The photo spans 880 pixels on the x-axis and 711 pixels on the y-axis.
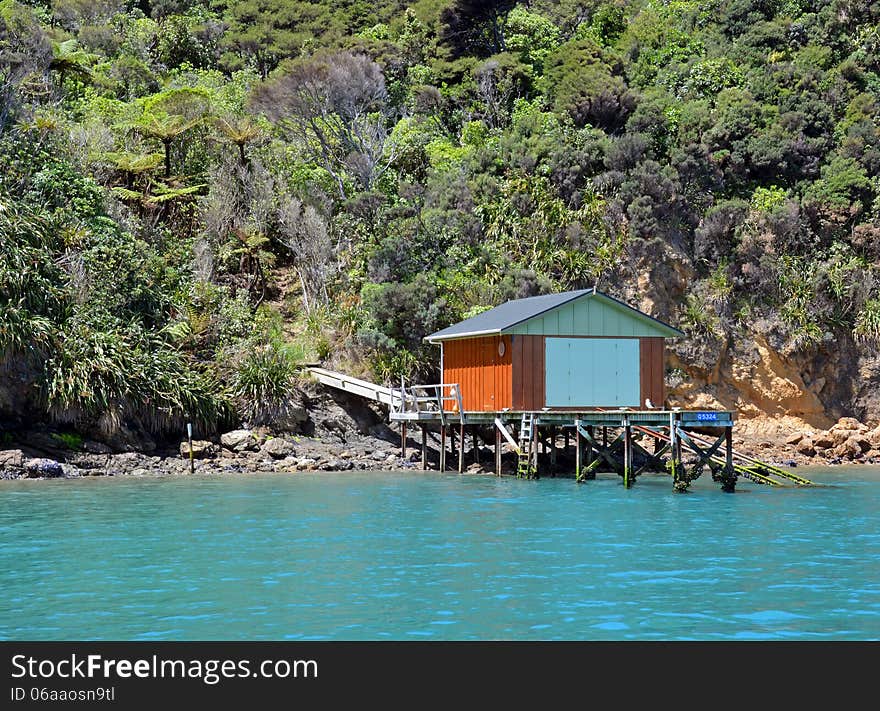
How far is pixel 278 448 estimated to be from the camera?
33.8 metres

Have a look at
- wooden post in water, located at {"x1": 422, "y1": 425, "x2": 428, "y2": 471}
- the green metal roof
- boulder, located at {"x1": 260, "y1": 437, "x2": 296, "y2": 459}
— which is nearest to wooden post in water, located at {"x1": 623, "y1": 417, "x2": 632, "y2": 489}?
the green metal roof

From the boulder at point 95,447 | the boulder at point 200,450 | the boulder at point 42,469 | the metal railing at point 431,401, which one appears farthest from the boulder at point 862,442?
the boulder at point 42,469

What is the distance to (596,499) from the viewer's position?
78.7 feet

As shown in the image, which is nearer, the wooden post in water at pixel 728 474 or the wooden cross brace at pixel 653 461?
the wooden post in water at pixel 728 474

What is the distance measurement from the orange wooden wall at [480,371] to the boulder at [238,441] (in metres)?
6.23

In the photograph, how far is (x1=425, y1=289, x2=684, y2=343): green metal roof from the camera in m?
30.5

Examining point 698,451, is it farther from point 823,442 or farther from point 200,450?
point 200,450

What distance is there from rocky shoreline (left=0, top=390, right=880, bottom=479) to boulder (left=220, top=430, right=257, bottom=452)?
0.03m

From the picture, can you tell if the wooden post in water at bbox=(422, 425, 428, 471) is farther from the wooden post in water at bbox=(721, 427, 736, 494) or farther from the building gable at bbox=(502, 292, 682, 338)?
the wooden post in water at bbox=(721, 427, 736, 494)

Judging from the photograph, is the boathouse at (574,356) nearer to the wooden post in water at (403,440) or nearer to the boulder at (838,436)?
the wooden post in water at (403,440)

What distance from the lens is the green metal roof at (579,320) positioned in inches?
1199

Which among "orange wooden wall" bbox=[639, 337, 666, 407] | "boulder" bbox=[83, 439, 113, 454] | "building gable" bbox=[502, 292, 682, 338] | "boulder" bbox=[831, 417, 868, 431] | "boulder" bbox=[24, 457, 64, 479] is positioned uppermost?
"building gable" bbox=[502, 292, 682, 338]
